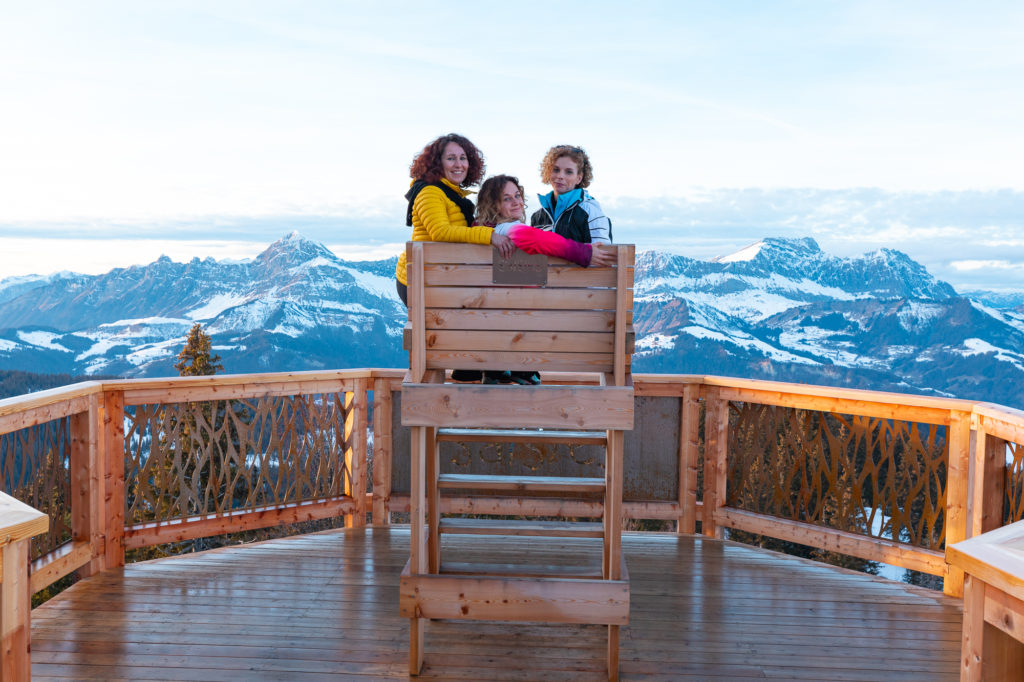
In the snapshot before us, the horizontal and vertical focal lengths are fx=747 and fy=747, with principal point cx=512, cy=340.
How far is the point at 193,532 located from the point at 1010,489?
4.80m

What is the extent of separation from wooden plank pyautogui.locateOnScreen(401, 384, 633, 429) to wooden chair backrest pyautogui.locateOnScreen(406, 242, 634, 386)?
0.29 ft

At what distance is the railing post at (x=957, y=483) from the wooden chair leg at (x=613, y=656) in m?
2.37

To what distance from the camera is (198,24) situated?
28.1 ft

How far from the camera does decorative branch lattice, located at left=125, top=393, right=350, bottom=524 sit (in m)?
4.60

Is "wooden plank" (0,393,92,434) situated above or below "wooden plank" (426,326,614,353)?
below

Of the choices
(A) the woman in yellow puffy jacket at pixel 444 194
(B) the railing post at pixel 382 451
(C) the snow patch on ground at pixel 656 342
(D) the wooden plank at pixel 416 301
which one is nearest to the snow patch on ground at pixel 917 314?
(C) the snow patch on ground at pixel 656 342

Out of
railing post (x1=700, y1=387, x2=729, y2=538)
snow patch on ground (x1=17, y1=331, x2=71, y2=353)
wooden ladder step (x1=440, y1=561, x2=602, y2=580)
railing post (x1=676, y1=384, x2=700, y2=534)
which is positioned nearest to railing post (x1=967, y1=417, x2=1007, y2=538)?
railing post (x1=700, y1=387, x2=729, y2=538)

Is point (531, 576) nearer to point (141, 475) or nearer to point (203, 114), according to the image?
point (141, 475)

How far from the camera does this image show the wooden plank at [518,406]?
2911 millimetres

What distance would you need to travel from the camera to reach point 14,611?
77.0 inches

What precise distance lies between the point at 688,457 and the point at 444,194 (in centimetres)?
298

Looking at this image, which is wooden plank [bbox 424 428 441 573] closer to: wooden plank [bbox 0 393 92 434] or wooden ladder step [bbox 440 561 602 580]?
wooden ladder step [bbox 440 561 602 580]

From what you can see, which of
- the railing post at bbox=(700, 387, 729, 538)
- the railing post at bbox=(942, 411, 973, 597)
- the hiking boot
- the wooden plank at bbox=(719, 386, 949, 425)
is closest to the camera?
the hiking boot

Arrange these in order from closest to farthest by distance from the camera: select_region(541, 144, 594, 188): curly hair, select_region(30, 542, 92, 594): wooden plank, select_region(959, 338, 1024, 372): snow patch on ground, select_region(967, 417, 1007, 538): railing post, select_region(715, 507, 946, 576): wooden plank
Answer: select_region(541, 144, 594, 188): curly hair → select_region(30, 542, 92, 594): wooden plank → select_region(967, 417, 1007, 538): railing post → select_region(715, 507, 946, 576): wooden plank → select_region(959, 338, 1024, 372): snow patch on ground
